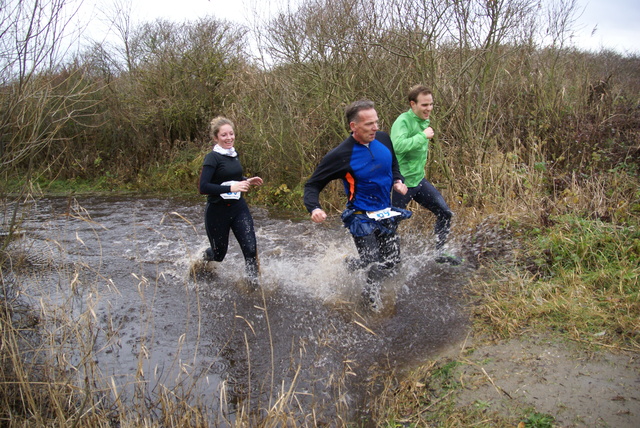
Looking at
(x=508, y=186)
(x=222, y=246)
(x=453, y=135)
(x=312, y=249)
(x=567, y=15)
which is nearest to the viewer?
(x=222, y=246)

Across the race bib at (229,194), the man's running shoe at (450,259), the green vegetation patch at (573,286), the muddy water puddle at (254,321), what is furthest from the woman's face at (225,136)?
the green vegetation patch at (573,286)

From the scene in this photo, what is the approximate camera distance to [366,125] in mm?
4227

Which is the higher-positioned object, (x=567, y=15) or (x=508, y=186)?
(x=567, y=15)

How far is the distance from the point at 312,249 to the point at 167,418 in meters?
4.20

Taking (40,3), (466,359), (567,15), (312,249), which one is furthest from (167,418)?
(567,15)

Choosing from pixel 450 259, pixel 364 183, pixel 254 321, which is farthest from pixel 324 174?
pixel 450 259

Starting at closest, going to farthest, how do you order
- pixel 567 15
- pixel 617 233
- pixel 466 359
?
pixel 466 359 → pixel 617 233 → pixel 567 15

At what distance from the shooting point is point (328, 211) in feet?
30.1

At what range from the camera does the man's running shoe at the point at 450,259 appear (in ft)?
18.3

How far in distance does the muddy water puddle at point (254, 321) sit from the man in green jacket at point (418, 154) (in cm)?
45

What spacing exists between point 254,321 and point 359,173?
1.74 metres

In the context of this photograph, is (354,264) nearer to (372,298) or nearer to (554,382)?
(372,298)

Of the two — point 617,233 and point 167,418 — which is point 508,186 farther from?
point 167,418

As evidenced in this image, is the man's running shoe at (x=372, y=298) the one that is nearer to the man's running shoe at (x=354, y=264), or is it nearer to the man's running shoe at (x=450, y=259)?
the man's running shoe at (x=354, y=264)
